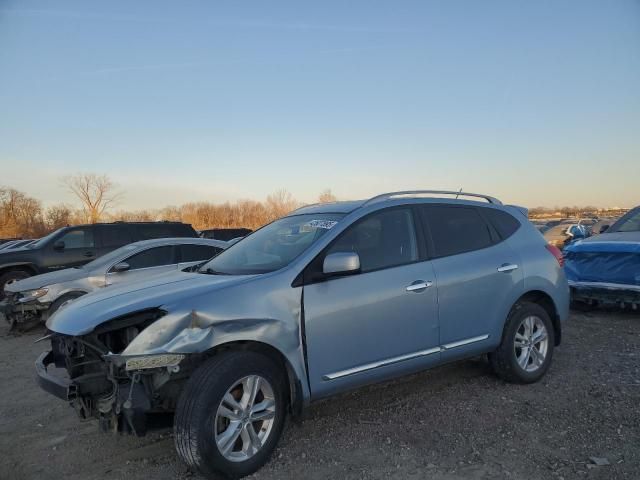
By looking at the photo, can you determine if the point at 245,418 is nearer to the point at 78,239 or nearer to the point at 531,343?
the point at 531,343

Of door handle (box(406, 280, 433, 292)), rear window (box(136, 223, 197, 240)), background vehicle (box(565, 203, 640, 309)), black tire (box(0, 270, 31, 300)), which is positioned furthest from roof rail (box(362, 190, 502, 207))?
black tire (box(0, 270, 31, 300))

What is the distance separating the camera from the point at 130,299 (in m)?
3.26

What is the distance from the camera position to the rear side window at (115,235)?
10.8 meters

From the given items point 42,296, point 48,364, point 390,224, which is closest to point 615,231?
point 390,224

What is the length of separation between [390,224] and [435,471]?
6.23ft

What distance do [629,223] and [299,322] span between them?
7.50 metres

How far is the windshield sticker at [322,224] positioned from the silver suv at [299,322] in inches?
0.7

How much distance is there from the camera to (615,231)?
8336 millimetres

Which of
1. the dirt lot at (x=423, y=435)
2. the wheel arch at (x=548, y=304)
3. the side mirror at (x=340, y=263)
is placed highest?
the side mirror at (x=340, y=263)

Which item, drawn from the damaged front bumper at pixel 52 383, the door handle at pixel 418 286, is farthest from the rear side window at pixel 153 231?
the door handle at pixel 418 286

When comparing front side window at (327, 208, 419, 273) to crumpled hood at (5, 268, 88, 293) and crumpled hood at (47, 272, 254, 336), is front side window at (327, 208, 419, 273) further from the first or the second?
crumpled hood at (5, 268, 88, 293)

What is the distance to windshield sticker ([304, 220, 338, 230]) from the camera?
384 centimetres

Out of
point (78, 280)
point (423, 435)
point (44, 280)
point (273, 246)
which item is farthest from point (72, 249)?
point (423, 435)

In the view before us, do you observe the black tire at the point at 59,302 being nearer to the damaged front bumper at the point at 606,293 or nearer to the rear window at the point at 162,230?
the rear window at the point at 162,230
